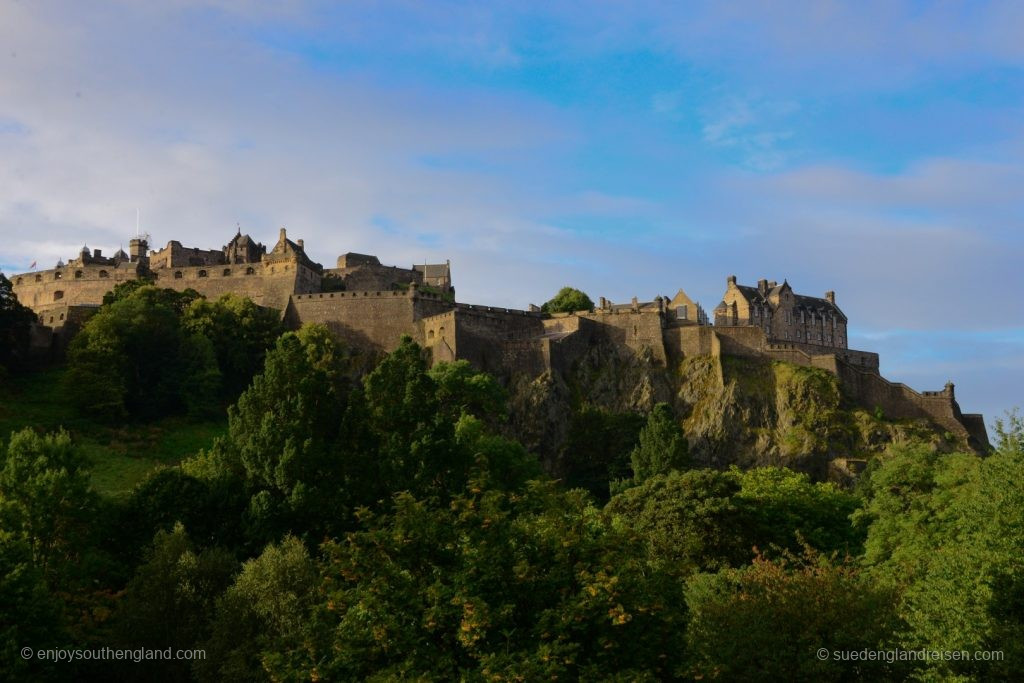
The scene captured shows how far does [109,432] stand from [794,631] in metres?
56.6

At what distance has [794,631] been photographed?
3256cm

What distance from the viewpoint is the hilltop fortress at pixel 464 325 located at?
297ft

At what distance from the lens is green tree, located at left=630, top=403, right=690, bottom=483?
74562 mm

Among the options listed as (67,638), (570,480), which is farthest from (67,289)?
(67,638)

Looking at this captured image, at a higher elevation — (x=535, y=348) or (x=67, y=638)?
(x=535, y=348)

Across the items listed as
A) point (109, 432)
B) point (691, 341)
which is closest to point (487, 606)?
point (109, 432)

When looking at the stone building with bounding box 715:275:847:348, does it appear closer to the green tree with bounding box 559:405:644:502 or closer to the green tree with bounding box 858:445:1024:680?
the green tree with bounding box 559:405:644:502

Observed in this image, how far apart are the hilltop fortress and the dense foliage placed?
2290 cm

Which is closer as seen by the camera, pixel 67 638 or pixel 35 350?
pixel 67 638

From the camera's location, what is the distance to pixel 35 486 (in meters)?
44.8

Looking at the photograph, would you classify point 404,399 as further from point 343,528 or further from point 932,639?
point 932,639

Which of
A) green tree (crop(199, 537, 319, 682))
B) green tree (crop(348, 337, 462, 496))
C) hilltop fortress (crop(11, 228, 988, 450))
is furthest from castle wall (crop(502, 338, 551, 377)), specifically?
green tree (crop(199, 537, 319, 682))

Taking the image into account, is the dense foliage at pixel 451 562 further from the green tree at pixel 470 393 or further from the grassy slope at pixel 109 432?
the grassy slope at pixel 109 432

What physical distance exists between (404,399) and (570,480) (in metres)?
33.1
